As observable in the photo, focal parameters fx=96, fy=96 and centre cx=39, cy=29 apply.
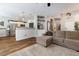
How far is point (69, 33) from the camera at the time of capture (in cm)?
502

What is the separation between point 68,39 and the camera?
4652 millimetres

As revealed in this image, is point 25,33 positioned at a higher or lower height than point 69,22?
lower

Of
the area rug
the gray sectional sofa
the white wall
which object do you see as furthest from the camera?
the white wall

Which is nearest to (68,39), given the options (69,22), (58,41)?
(58,41)

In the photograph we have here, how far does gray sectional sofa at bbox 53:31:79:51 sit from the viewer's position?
13.7 feet

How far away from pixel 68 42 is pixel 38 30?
260 cm

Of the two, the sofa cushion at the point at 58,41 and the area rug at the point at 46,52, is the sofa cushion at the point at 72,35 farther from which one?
the area rug at the point at 46,52

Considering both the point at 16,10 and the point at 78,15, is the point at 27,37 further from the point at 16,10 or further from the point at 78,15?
the point at 78,15

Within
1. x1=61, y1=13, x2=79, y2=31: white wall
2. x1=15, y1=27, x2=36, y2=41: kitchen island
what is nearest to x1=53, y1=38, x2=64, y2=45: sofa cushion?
x1=61, y1=13, x2=79, y2=31: white wall

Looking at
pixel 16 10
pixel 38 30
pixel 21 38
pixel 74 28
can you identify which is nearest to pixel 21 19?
pixel 16 10

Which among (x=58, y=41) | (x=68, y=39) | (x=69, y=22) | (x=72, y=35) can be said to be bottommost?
(x=58, y=41)

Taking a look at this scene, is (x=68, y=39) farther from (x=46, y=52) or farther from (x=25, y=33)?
(x=25, y=33)

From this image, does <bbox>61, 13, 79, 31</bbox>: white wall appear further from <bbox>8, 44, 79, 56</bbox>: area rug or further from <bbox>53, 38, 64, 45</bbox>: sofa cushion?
<bbox>8, 44, 79, 56</bbox>: area rug

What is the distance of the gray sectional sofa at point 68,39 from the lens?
4172mm
